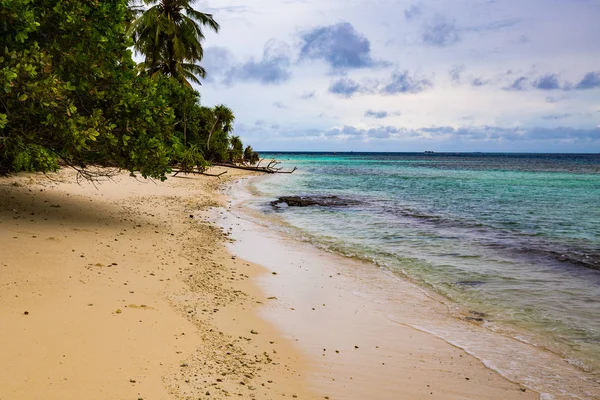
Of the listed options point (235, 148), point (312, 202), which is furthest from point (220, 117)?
point (312, 202)

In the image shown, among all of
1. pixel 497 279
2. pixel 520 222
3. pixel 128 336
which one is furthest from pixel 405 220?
pixel 128 336

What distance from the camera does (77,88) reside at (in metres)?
9.65

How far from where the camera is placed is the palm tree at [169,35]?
29.3 meters

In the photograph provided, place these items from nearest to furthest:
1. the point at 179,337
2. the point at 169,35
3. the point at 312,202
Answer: the point at 179,337, the point at 312,202, the point at 169,35

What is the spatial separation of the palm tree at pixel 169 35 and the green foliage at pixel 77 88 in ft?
66.6

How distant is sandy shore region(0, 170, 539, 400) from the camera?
14.0ft

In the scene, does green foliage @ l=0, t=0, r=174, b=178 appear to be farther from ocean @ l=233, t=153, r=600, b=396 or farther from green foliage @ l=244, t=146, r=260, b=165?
green foliage @ l=244, t=146, r=260, b=165

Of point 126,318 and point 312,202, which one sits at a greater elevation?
point 126,318

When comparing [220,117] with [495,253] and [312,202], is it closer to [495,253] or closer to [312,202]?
[312,202]

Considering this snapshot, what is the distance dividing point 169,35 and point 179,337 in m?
28.9

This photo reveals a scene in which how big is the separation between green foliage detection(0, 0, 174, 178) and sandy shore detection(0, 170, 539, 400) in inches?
83.5

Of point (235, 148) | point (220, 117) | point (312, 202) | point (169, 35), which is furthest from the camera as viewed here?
point (235, 148)

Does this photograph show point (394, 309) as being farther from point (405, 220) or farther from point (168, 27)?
point (168, 27)

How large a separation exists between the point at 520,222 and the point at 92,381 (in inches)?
731
